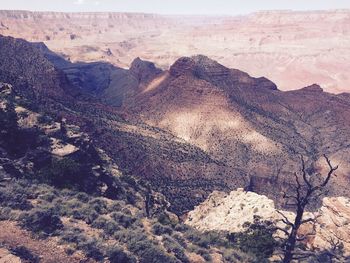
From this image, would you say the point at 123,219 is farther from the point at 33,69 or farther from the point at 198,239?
the point at 33,69

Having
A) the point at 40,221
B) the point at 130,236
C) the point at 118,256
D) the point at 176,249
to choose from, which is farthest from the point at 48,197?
the point at 176,249

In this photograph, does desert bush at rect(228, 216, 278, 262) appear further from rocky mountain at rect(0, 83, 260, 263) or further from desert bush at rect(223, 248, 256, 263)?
desert bush at rect(223, 248, 256, 263)

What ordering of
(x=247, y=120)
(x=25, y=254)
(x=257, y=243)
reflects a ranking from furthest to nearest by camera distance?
1. (x=247, y=120)
2. (x=257, y=243)
3. (x=25, y=254)

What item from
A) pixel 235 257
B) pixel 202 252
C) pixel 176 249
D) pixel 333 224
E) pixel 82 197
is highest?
pixel 82 197

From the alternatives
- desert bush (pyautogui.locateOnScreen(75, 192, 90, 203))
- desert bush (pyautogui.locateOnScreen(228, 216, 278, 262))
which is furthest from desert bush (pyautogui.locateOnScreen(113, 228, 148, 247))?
desert bush (pyautogui.locateOnScreen(228, 216, 278, 262))

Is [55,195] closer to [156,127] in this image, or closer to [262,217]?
[262,217]

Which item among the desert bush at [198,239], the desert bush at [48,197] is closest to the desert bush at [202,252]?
the desert bush at [198,239]
